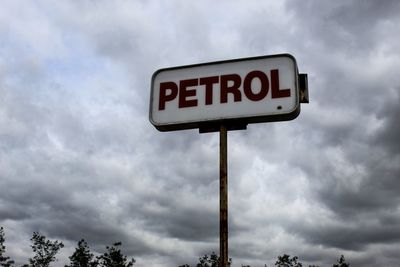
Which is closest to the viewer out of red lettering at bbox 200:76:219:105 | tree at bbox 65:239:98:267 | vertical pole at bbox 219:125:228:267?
vertical pole at bbox 219:125:228:267

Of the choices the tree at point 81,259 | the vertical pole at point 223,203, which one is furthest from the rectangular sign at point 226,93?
the tree at point 81,259

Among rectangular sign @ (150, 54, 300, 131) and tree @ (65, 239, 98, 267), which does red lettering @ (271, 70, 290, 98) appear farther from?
tree @ (65, 239, 98, 267)

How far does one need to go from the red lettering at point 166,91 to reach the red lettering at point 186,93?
9cm

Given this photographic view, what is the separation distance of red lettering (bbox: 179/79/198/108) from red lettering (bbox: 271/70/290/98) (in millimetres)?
1053

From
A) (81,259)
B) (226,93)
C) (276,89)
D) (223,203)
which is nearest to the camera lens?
(223,203)

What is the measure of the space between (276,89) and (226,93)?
2.19ft

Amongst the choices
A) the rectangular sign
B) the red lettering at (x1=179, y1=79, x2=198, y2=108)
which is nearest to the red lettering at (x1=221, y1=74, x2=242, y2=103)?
the rectangular sign

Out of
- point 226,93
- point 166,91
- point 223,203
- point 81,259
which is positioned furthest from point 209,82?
point 81,259

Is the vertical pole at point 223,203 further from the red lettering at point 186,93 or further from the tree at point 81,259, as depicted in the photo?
the tree at point 81,259

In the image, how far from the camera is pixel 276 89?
584cm

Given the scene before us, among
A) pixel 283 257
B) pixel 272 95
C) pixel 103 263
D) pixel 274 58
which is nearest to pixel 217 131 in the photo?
pixel 272 95

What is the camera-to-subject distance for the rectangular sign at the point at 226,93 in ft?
18.9

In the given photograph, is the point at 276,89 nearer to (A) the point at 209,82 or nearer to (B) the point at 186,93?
(A) the point at 209,82

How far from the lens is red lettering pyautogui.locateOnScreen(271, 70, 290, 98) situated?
19.0ft
